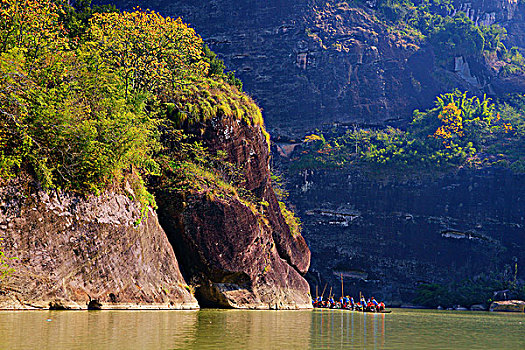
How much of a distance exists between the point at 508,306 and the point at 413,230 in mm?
15541

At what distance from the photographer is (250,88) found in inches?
3457

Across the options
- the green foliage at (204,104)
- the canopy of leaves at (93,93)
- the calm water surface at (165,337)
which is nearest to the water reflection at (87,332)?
the calm water surface at (165,337)

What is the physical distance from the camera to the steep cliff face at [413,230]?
70.4 m

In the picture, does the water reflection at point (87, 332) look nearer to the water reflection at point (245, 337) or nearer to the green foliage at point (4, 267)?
the water reflection at point (245, 337)

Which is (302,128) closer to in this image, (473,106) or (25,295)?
(473,106)

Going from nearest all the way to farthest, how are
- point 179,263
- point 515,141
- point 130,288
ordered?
point 130,288 < point 179,263 < point 515,141

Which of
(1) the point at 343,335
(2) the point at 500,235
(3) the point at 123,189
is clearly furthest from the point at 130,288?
(2) the point at 500,235

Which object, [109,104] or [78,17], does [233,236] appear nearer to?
[109,104]

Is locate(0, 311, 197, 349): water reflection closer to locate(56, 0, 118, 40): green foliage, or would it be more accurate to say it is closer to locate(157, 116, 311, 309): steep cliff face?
locate(157, 116, 311, 309): steep cliff face

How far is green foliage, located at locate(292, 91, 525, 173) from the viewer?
2997 inches

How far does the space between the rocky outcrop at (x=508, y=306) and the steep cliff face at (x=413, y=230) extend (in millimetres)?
7379

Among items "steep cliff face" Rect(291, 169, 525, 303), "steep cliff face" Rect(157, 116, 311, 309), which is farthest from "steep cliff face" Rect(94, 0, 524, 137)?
"steep cliff face" Rect(157, 116, 311, 309)

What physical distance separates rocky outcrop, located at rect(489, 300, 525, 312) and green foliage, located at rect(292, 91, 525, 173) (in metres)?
19.0

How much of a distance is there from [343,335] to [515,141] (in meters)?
67.6
